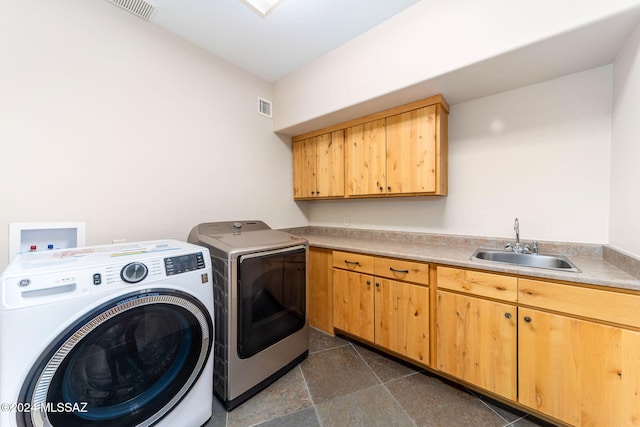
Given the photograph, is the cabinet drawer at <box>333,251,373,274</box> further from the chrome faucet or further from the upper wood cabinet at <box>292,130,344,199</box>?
the chrome faucet

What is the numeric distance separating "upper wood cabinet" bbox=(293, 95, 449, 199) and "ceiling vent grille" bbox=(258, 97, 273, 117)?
626 millimetres

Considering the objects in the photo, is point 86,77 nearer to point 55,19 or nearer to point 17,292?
point 55,19

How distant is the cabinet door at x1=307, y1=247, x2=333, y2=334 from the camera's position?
2.32 m

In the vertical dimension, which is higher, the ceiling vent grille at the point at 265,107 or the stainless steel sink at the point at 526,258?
the ceiling vent grille at the point at 265,107

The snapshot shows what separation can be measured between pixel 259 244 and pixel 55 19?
1.86 metres

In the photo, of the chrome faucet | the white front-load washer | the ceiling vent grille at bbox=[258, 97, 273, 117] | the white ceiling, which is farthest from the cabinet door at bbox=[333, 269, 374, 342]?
the white ceiling

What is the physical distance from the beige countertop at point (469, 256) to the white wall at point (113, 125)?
1310mm

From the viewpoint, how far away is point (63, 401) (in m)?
0.91

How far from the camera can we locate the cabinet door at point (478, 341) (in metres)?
1.41

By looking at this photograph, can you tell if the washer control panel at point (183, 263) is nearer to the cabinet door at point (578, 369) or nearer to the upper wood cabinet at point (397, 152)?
the upper wood cabinet at point (397, 152)

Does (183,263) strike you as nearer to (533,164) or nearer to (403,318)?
(403,318)

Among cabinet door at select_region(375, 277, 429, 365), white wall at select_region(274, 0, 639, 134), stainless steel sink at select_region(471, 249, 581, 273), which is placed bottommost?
cabinet door at select_region(375, 277, 429, 365)

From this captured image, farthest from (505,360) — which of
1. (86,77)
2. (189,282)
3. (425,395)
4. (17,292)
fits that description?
(86,77)

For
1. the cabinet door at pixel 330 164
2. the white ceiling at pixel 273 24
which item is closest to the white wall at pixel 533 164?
the cabinet door at pixel 330 164
